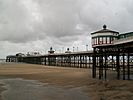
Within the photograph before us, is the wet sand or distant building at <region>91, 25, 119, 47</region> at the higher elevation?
distant building at <region>91, 25, 119, 47</region>

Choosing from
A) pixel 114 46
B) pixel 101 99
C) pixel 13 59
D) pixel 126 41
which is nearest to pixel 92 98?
pixel 101 99

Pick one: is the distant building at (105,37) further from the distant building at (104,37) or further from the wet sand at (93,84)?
the wet sand at (93,84)

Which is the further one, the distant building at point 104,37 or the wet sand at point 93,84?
the distant building at point 104,37

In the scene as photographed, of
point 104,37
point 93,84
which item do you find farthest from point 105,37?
point 93,84

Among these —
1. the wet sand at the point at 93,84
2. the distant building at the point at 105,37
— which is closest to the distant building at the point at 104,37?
the distant building at the point at 105,37

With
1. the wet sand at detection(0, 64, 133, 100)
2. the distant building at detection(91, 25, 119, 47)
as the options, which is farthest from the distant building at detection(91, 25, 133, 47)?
the wet sand at detection(0, 64, 133, 100)

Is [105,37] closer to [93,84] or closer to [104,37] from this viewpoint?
[104,37]

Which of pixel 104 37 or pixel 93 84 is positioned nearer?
pixel 93 84

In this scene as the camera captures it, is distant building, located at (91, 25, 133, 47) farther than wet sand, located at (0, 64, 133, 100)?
Yes

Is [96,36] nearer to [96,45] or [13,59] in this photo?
[96,45]

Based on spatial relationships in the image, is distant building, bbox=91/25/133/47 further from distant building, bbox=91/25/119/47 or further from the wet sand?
the wet sand

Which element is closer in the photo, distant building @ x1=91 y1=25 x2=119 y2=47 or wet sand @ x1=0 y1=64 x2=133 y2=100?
wet sand @ x1=0 y1=64 x2=133 y2=100

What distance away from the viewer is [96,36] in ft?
105

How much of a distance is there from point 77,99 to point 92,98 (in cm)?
104
